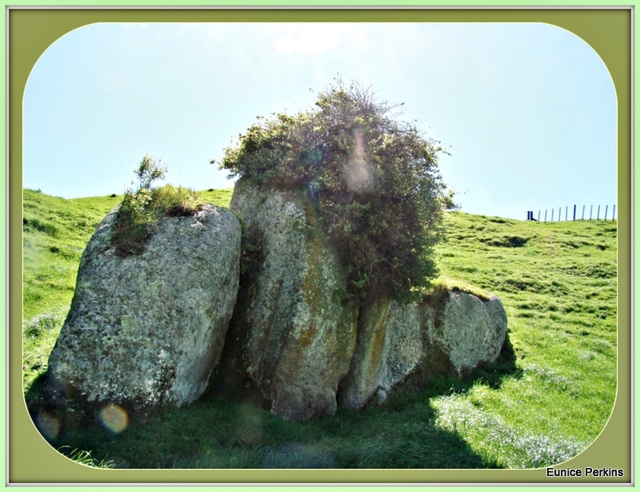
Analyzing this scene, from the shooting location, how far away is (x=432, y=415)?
1355 cm

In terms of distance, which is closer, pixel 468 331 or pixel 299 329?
pixel 299 329

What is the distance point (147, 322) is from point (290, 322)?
146 inches

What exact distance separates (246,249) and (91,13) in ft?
23.2

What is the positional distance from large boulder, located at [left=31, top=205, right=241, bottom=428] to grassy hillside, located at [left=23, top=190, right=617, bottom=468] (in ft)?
2.29

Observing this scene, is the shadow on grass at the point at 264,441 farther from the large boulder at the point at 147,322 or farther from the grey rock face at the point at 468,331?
the grey rock face at the point at 468,331

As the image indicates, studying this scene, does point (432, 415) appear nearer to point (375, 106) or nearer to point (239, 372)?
point (239, 372)

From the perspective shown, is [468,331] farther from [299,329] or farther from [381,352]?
A: [299,329]

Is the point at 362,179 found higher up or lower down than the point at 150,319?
higher up

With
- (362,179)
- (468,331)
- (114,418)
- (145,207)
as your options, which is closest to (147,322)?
(114,418)

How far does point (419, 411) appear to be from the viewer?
13867mm

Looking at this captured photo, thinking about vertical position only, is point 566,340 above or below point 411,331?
below

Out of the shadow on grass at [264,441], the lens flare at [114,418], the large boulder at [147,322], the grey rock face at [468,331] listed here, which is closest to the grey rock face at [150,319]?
the large boulder at [147,322]

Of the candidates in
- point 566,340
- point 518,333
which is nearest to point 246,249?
point 518,333

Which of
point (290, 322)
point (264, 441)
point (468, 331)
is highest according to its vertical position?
point (290, 322)
